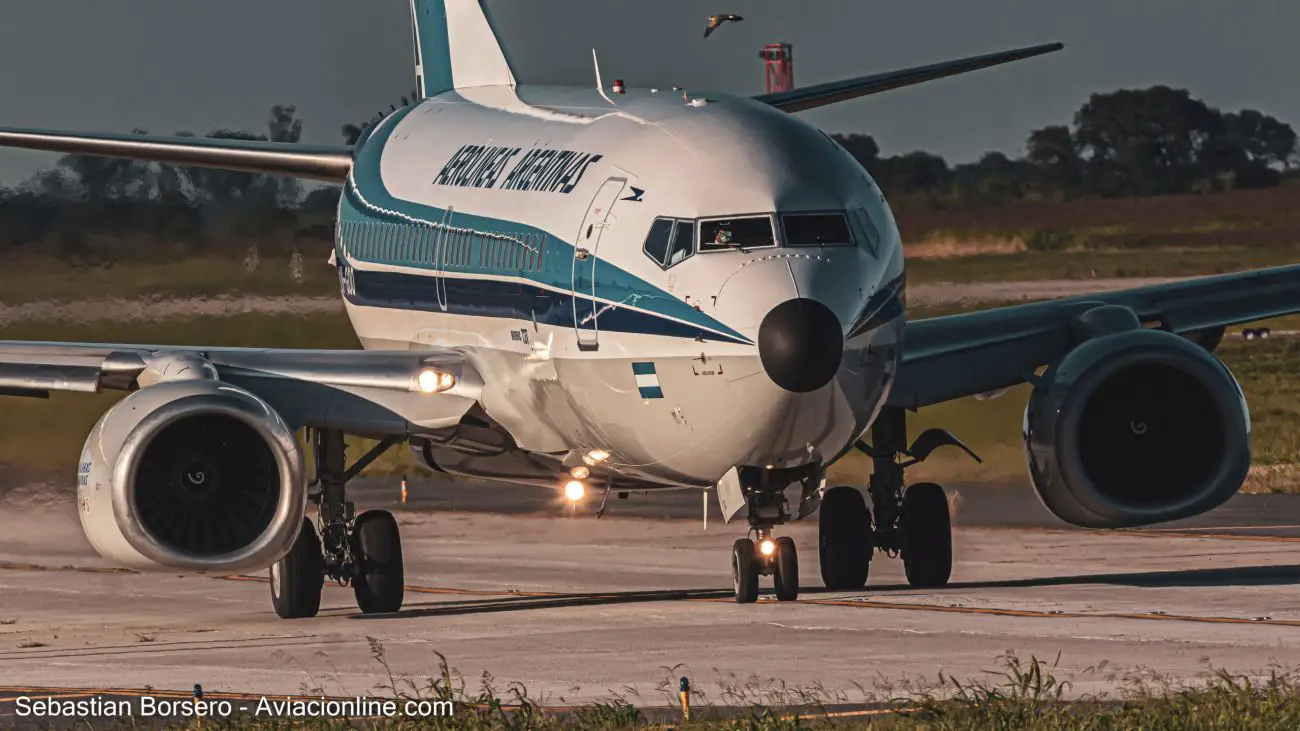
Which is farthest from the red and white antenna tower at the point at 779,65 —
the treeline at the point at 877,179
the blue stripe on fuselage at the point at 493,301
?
the blue stripe on fuselage at the point at 493,301

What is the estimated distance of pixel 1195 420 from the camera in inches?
1039

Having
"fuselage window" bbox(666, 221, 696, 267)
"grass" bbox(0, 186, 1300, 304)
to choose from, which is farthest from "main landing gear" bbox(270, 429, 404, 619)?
"grass" bbox(0, 186, 1300, 304)

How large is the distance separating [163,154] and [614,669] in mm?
14567

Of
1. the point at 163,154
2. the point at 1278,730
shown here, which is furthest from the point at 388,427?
the point at 1278,730

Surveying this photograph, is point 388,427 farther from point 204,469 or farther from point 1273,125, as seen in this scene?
point 1273,125

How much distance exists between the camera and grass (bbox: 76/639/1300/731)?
52.3ft

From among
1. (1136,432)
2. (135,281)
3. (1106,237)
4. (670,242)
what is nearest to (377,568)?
(670,242)

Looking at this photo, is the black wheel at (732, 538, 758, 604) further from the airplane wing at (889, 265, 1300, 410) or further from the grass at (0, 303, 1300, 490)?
the grass at (0, 303, 1300, 490)

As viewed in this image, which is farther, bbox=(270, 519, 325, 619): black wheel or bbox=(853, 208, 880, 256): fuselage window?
bbox=(270, 519, 325, 619): black wheel


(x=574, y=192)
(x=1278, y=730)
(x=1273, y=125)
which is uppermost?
(x=1273, y=125)

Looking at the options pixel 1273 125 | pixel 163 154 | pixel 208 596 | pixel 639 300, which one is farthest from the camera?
pixel 1273 125

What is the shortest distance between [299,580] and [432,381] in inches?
89.9

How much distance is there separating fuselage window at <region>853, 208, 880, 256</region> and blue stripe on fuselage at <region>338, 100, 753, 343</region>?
64.7 inches

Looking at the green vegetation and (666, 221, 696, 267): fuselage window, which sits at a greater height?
(666, 221, 696, 267): fuselage window
